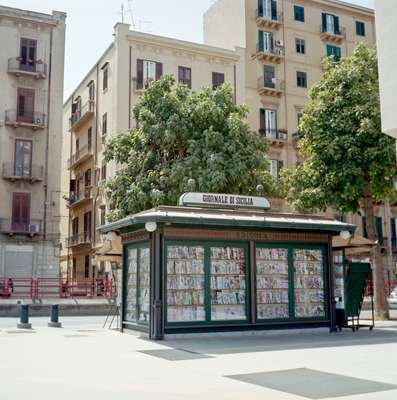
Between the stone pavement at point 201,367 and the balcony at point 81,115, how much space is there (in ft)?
99.2

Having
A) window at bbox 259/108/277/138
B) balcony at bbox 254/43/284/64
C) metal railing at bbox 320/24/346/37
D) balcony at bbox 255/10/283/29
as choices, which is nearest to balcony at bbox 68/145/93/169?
window at bbox 259/108/277/138

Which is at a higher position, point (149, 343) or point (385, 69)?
point (385, 69)

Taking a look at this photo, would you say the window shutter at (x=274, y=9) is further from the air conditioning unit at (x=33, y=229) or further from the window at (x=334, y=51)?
the air conditioning unit at (x=33, y=229)

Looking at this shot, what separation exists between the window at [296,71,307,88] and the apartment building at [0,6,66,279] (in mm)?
17554

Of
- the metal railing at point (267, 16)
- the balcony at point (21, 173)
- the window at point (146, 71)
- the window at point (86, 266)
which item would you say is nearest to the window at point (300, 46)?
the metal railing at point (267, 16)

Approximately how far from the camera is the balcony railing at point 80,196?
1723 inches

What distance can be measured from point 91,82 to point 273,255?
3206 cm

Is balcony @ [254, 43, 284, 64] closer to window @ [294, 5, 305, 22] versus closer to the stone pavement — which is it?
window @ [294, 5, 305, 22]

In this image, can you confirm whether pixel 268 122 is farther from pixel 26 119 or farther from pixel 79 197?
pixel 26 119

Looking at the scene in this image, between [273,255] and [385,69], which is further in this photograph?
[273,255]

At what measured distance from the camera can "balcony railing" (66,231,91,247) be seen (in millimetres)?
43681

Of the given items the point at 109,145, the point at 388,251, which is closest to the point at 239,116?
the point at 109,145

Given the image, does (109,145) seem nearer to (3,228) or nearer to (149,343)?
(3,228)

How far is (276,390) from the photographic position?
8.03 m
